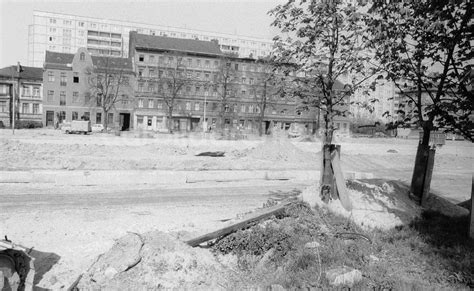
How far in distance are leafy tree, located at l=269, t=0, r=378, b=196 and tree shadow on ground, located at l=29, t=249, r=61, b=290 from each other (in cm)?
585

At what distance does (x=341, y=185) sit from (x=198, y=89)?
64.6 meters

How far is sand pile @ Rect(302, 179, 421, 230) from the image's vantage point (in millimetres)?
7980

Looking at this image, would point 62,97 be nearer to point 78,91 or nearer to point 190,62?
point 78,91

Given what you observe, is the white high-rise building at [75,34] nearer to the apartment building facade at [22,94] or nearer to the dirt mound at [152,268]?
the apartment building facade at [22,94]

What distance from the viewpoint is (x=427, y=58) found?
28.3 ft

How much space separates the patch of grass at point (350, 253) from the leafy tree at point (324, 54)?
78.6 inches

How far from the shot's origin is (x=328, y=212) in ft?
27.2

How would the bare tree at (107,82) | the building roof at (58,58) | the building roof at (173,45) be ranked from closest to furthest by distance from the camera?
1. the bare tree at (107,82)
2. the building roof at (58,58)
3. the building roof at (173,45)

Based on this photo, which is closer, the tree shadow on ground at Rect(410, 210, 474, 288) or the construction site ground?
the tree shadow on ground at Rect(410, 210, 474, 288)

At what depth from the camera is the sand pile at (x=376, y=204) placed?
26.2 ft

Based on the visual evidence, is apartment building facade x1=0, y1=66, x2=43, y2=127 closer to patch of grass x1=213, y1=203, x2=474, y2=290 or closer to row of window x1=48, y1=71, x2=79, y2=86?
row of window x1=48, y1=71, x2=79, y2=86

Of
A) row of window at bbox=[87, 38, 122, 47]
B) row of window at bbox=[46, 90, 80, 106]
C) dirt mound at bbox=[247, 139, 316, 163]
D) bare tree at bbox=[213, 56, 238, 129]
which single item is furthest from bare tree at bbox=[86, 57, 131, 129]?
dirt mound at bbox=[247, 139, 316, 163]

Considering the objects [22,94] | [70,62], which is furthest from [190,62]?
[22,94]

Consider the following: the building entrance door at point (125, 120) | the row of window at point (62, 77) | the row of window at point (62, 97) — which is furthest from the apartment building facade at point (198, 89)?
the row of window at point (62, 77)
